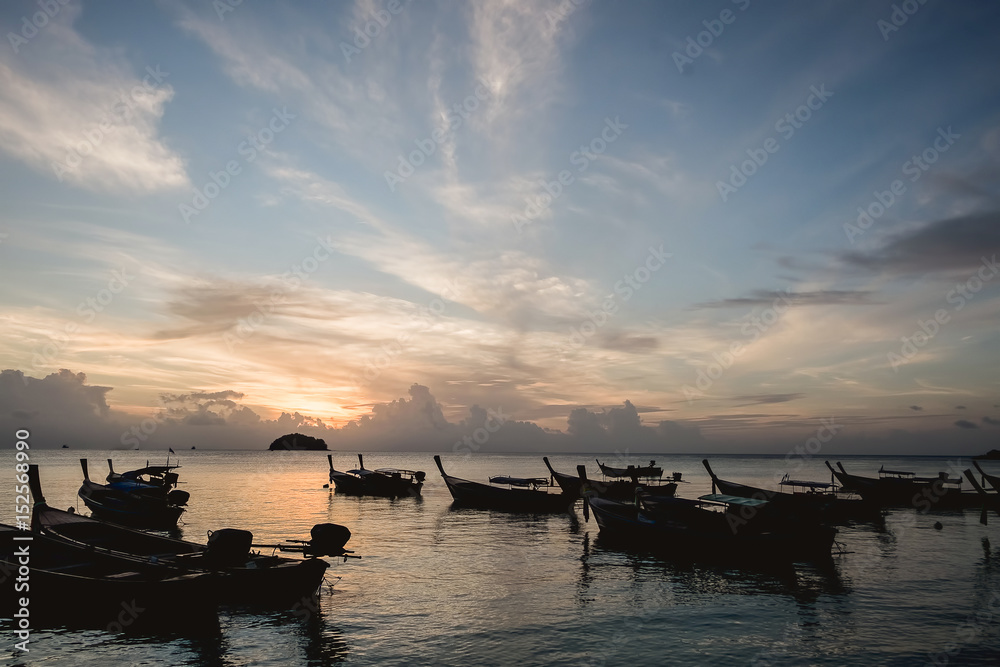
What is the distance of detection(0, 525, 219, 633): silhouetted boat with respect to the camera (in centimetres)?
1758

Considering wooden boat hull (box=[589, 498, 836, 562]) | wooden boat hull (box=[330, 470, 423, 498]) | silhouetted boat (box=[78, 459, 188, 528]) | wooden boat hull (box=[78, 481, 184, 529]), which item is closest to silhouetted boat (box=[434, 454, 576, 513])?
wooden boat hull (box=[330, 470, 423, 498])

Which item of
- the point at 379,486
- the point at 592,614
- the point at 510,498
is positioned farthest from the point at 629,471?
the point at 592,614

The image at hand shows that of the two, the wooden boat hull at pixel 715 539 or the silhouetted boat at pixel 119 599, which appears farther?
the wooden boat hull at pixel 715 539

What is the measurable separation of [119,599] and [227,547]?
11.3ft

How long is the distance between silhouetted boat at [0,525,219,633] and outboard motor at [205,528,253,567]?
535 millimetres

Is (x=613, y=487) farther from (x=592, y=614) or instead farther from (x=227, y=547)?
(x=227, y=547)

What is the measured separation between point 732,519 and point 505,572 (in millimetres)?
13089

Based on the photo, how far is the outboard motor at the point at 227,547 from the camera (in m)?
18.0

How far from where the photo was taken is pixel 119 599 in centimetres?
1780

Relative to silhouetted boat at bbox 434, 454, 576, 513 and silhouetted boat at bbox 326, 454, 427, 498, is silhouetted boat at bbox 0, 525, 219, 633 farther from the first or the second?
silhouetted boat at bbox 326, 454, 427, 498

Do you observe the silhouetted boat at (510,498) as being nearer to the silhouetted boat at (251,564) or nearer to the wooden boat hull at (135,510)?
the wooden boat hull at (135,510)

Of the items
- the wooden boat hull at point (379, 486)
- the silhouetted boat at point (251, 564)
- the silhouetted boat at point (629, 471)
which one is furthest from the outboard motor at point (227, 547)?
the silhouetted boat at point (629, 471)

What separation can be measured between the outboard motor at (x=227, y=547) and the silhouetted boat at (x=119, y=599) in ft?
1.76

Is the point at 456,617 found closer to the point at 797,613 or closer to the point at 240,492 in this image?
the point at 797,613
